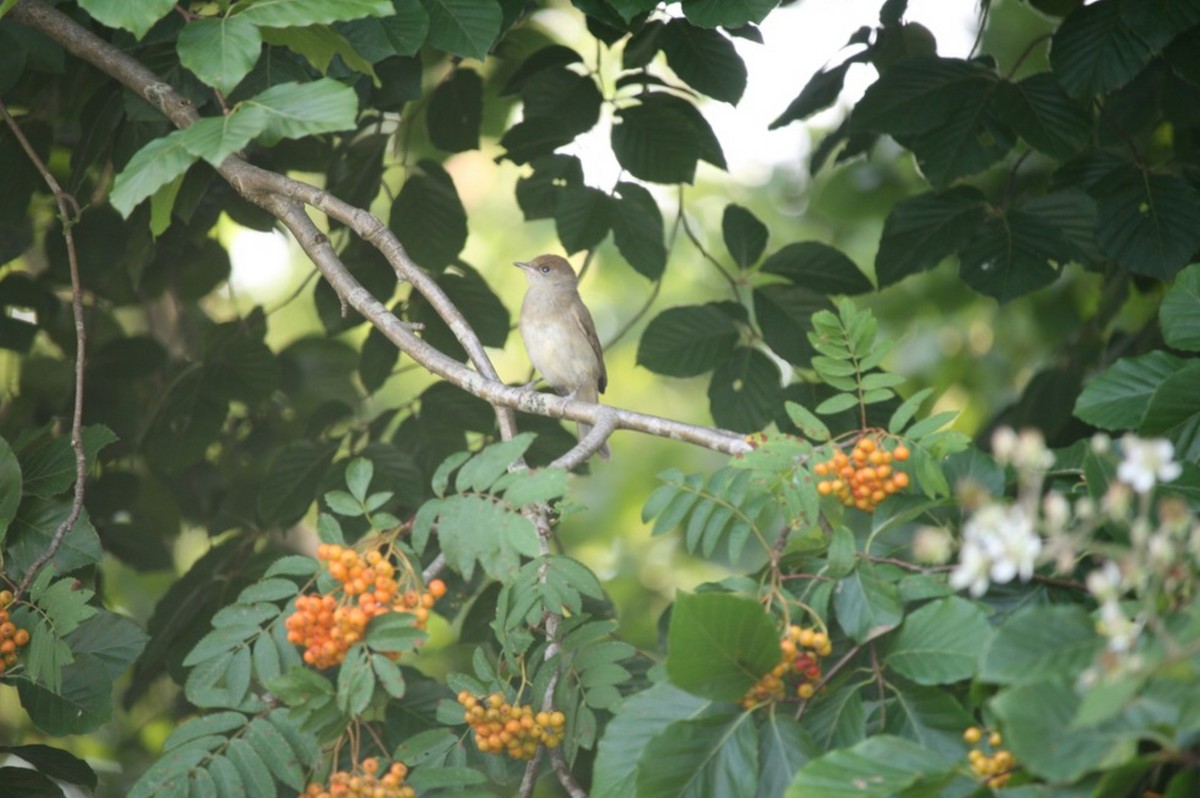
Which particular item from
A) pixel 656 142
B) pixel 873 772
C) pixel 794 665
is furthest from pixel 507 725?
pixel 656 142

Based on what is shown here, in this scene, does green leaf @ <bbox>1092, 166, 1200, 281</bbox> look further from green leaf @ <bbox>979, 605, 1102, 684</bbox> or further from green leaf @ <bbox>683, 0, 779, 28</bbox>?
green leaf @ <bbox>979, 605, 1102, 684</bbox>

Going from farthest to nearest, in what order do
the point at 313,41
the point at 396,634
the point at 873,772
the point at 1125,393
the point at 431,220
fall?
the point at 431,220 < the point at 313,41 < the point at 1125,393 < the point at 396,634 < the point at 873,772

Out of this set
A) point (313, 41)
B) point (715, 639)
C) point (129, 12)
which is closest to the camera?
point (715, 639)

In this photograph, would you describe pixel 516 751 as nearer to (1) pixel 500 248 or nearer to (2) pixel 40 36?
(2) pixel 40 36

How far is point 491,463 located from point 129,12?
1235 millimetres

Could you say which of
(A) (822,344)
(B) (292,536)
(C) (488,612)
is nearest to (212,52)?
(A) (822,344)

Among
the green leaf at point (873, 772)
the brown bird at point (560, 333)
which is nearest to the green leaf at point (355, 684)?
the green leaf at point (873, 772)

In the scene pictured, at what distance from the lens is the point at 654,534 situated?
2885 mm

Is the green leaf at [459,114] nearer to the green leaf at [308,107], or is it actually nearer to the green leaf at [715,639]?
the green leaf at [308,107]

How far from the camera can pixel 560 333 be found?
6.81 m

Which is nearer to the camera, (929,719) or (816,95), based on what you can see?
(929,719)

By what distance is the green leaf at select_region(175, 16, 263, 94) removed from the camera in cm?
275

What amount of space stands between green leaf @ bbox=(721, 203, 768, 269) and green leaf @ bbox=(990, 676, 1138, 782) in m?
2.99

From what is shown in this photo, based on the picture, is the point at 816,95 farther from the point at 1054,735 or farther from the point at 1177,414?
the point at 1054,735
